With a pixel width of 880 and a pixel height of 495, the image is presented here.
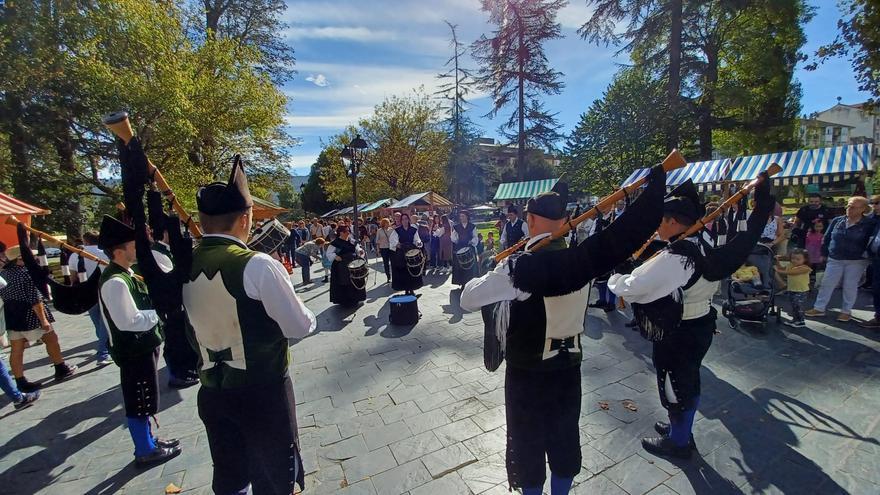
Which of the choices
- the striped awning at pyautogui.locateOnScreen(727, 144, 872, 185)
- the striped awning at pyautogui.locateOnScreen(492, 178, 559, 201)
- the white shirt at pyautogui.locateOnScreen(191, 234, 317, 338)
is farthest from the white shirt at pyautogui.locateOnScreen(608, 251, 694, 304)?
the striped awning at pyautogui.locateOnScreen(492, 178, 559, 201)

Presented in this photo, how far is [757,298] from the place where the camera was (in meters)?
5.71

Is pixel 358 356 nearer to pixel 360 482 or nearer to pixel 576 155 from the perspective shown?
pixel 360 482

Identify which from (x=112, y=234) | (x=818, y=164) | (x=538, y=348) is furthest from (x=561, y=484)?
(x=818, y=164)

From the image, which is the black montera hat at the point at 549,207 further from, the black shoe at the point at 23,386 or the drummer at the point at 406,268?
the black shoe at the point at 23,386

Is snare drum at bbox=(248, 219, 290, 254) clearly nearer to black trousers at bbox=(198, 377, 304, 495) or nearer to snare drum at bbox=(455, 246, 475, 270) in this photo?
black trousers at bbox=(198, 377, 304, 495)

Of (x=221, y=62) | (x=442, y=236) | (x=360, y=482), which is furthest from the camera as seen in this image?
(x=221, y=62)

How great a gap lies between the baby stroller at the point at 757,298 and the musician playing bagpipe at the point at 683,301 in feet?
11.3

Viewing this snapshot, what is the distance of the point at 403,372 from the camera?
4758 millimetres

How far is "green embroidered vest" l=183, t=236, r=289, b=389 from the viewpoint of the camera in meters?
1.80

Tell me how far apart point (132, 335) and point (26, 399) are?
2.91 m

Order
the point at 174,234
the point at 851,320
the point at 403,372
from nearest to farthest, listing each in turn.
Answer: the point at 174,234, the point at 403,372, the point at 851,320

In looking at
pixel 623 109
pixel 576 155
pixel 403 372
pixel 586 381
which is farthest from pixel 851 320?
pixel 576 155

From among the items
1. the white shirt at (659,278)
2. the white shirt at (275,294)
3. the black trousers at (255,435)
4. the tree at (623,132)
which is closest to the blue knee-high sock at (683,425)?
the white shirt at (659,278)

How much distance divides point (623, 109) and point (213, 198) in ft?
71.9
